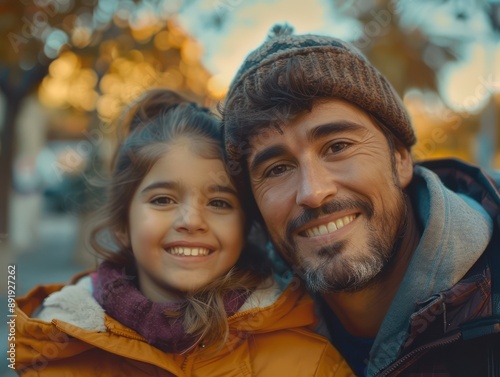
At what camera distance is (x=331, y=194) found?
8.38ft

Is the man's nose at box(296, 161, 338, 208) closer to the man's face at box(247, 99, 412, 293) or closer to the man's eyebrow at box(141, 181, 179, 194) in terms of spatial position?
the man's face at box(247, 99, 412, 293)

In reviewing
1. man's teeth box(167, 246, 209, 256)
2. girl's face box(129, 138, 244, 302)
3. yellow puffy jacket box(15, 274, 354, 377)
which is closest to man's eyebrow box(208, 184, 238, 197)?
girl's face box(129, 138, 244, 302)

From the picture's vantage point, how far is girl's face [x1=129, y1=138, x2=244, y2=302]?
107 inches

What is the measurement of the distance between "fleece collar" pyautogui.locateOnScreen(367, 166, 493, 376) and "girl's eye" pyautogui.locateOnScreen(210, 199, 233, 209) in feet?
3.20

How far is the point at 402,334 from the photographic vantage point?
2391mm

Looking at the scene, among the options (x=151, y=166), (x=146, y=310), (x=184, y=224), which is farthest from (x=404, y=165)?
(x=146, y=310)

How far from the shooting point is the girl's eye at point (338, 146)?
265cm

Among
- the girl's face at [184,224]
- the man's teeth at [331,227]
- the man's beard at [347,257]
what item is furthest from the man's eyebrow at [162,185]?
the man's teeth at [331,227]

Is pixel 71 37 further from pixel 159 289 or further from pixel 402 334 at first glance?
pixel 402 334

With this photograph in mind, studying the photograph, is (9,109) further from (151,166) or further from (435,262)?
(435,262)

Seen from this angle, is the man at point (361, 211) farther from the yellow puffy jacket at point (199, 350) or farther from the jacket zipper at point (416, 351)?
the yellow puffy jacket at point (199, 350)

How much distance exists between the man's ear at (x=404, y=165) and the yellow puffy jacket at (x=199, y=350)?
2.78ft

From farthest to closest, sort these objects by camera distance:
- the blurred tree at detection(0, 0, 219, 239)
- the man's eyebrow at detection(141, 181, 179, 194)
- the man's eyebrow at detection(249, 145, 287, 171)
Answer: the blurred tree at detection(0, 0, 219, 239)
the man's eyebrow at detection(141, 181, 179, 194)
the man's eyebrow at detection(249, 145, 287, 171)

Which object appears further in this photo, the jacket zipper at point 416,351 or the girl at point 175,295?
the girl at point 175,295
